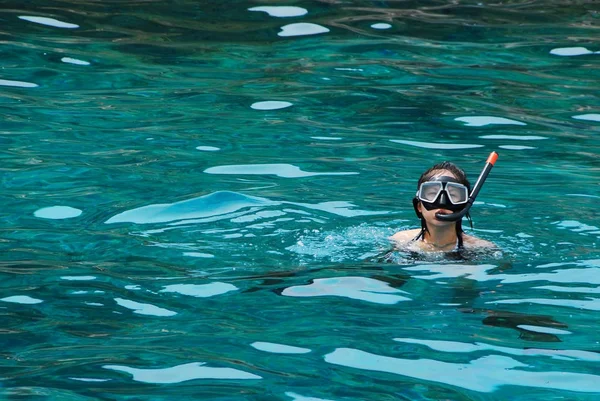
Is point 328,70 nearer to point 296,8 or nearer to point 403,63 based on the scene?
point 403,63

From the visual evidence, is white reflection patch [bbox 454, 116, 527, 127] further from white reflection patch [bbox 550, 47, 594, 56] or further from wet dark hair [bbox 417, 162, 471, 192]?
wet dark hair [bbox 417, 162, 471, 192]

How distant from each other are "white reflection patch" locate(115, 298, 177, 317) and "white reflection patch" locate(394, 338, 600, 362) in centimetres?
115

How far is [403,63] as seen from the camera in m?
10.4

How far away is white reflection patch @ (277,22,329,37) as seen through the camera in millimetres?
11211

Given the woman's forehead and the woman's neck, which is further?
the woman's neck

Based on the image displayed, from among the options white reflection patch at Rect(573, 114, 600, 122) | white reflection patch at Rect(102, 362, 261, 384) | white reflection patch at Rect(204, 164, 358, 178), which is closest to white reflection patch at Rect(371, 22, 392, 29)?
white reflection patch at Rect(573, 114, 600, 122)

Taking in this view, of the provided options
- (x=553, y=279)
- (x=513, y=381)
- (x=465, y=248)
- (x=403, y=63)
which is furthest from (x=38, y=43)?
(x=513, y=381)

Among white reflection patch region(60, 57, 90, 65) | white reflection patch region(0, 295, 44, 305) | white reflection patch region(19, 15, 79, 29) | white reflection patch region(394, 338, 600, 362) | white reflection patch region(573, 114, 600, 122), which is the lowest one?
white reflection patch region(0, 295, 44, 305)

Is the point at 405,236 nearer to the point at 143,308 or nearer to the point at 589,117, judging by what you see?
the point at 143,308

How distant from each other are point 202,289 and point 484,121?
14.3ft

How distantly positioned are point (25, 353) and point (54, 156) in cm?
368

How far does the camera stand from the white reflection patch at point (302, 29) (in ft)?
36.8

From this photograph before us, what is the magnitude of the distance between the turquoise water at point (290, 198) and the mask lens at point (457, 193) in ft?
1.21

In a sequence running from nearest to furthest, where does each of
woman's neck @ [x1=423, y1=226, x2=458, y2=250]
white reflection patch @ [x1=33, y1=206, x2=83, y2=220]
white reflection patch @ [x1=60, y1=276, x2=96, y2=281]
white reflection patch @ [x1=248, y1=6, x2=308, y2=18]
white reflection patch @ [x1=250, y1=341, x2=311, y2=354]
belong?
white reflection patch @ [x1=250, y1=341, x2=311, y2=354]
white reflection patch @ [x1=60, y1=276, x2=96, y2=281]
woman's neck @ [x1=423, y1=226, x2=458, y2=250]
white reflection patch @ [x1=33, y1=206, x2=83, y2=220]
white reflection patch @ [x1=248, y1=6, x2=308, y2=18]
